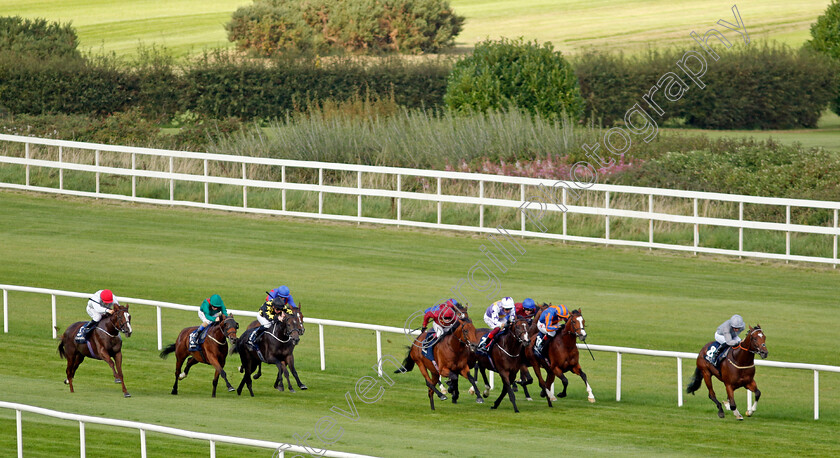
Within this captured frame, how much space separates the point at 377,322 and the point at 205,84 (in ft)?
67.3

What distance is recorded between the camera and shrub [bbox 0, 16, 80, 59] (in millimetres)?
37628

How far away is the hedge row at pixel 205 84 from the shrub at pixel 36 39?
2978mm

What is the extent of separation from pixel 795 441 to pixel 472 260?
Result: 8144mm

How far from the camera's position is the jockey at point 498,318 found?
432 inches

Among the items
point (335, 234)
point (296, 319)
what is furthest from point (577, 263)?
point (296, 319)

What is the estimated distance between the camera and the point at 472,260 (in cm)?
1741

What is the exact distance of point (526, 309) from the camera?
445 inches

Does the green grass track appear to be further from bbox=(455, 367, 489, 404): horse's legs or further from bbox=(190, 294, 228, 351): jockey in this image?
bbox=(190, 294, 228, 351): jockey

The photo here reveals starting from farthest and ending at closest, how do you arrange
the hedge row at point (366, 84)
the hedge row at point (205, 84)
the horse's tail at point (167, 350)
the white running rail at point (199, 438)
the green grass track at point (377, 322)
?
the hedge row at point (366, 84), the hedge row at point (205, 84), the horse's tail at point (167, 350), the green grass track at point (377, 322), the white running rail at point (199, 438)

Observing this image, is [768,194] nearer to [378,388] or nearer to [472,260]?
[472,260]

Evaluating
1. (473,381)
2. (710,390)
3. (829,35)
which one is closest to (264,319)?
(473,381)

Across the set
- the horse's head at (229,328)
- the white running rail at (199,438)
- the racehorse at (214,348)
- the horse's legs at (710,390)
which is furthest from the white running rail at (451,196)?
the white running rail at (199,438)

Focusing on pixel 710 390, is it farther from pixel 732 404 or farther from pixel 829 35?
pixel 829 35

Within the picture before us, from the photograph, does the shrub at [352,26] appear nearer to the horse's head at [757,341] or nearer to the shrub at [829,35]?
the shrub at [829,35]
